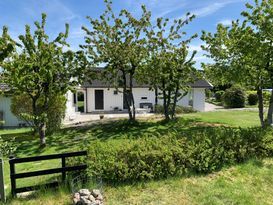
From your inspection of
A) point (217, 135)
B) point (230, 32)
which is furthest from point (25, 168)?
point (230, 32)

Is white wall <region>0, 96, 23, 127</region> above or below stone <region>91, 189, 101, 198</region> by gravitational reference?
above

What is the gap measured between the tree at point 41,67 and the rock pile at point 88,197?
5.72 metres

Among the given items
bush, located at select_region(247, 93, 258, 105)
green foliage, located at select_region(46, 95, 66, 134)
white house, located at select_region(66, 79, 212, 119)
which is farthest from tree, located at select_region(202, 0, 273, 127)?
bush, located at select_region(247, 93, 258, 105)

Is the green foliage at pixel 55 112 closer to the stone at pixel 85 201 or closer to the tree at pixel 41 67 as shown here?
the tree at pixel 41 67

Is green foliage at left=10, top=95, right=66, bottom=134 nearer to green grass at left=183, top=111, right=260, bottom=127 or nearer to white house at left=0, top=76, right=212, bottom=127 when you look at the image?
green grass at left=183, top=111, right=260, bottom=127

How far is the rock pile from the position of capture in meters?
4.53

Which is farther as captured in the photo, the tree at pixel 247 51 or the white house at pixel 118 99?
the white house at pixel 118 99

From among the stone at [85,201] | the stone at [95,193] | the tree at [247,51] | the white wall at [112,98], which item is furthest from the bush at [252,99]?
the stone at [85,201]

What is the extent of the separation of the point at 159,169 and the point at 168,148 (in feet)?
1.99

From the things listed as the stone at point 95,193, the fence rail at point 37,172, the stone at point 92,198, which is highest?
the fence rail at point 37,172

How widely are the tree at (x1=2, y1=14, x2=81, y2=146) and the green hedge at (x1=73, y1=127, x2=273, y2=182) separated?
185 inches

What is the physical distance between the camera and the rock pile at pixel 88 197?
453 cm

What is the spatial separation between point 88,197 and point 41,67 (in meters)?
6.46

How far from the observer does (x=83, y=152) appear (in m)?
5.77
